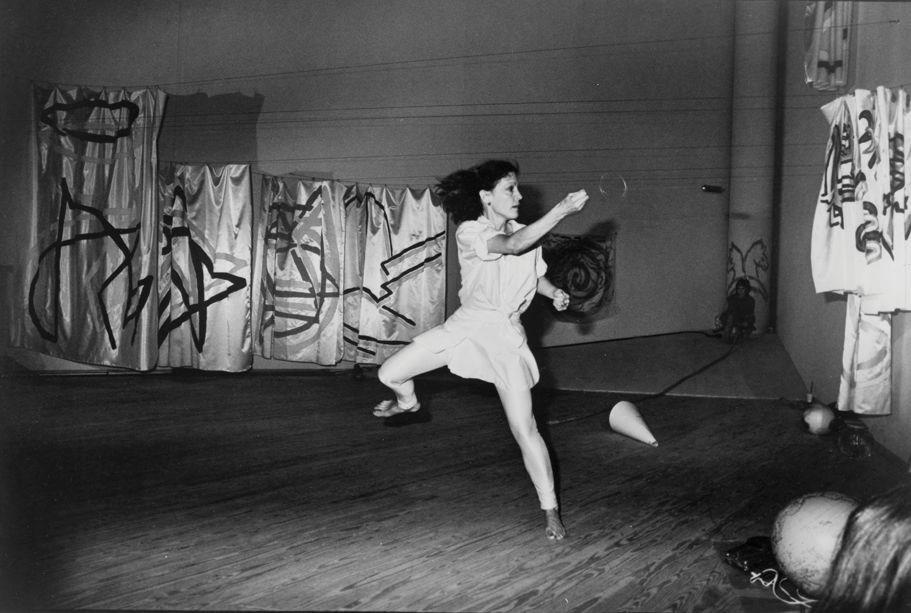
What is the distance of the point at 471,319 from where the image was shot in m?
3.16

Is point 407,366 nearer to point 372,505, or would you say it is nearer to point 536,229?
point 372,505

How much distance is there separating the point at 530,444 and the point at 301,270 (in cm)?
516

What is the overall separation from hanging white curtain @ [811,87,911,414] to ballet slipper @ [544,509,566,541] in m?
2.49

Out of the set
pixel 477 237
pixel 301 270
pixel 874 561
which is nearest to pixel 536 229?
pixel 477 237

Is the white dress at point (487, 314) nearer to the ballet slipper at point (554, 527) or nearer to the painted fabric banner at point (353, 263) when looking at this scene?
the ballet slipper at point (554, 527)

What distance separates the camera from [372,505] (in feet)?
11.1

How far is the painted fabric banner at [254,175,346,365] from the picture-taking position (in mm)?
7492

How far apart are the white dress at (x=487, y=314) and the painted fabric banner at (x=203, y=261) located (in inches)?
184

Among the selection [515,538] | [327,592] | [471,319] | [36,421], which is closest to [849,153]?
[471,319]

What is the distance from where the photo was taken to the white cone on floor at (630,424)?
16.0ft

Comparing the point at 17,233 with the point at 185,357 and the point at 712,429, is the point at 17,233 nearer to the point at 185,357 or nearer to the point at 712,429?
the point at 185,357

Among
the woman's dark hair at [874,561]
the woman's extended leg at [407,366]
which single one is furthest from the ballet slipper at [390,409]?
the woman's dark hair at [874,561]

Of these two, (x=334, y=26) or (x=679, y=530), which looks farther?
(x=334, y=26)

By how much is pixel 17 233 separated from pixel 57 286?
26.0 inches
